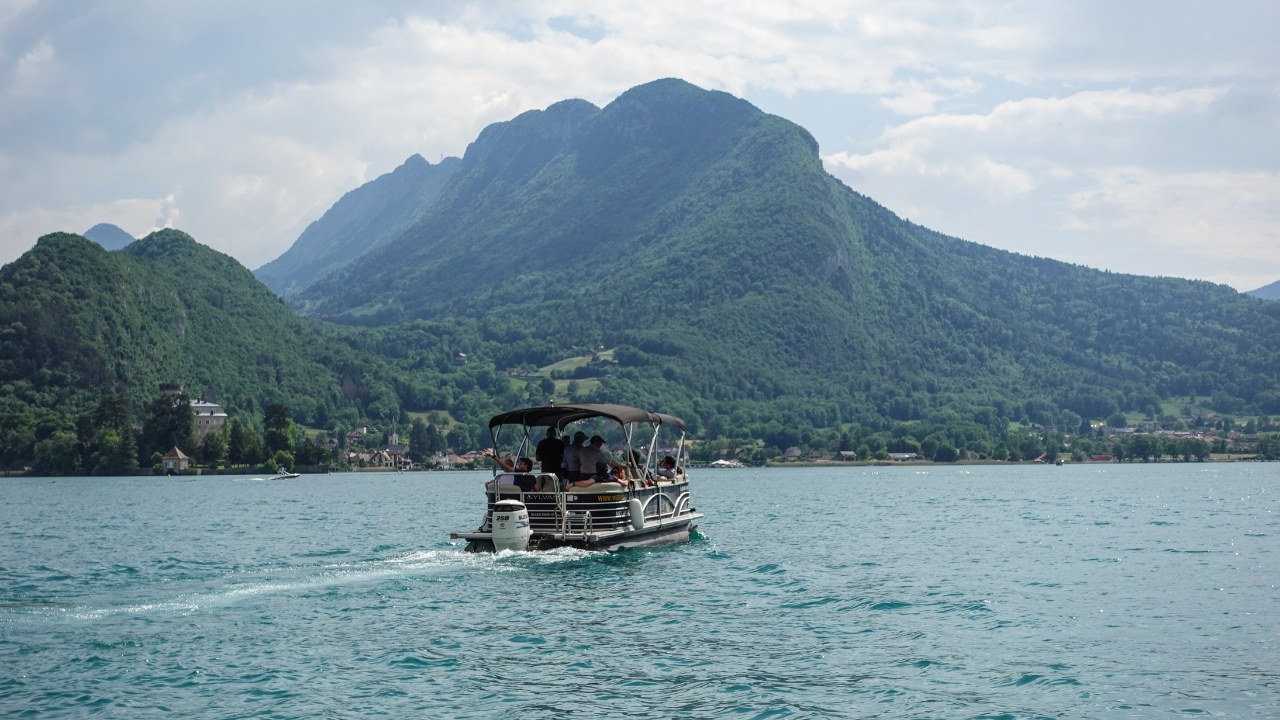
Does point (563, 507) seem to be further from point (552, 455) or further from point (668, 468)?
point (668, 468)

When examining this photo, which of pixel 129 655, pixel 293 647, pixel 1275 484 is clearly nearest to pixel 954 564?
pixel 293 647

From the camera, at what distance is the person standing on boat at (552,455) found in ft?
129

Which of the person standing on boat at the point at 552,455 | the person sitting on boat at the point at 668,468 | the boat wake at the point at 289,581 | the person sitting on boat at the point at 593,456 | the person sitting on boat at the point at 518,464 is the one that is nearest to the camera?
the boat wake at the point at 289,581

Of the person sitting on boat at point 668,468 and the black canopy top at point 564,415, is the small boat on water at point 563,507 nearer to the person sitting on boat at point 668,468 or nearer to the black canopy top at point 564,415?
the black canopy top at point 564,415

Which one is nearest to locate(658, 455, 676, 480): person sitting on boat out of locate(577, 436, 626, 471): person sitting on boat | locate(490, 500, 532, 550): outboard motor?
locate(577, 436, 626, 471): person sitting on boat

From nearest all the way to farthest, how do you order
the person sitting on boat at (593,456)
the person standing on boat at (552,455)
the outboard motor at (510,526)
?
the outboard motor at (510,526) → the person standing on boat at (552,455) → the person sitting on boat at (593,456)

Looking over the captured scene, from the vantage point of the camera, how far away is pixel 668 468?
46312 mm

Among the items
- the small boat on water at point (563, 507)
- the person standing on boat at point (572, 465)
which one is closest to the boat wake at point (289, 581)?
the small boat on water at point (563, 507)

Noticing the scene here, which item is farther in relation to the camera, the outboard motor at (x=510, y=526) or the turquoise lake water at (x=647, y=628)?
the outboard motor at (x=510, y=526)

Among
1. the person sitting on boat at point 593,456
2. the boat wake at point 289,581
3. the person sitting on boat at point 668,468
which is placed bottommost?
the boat wake at point 289,581

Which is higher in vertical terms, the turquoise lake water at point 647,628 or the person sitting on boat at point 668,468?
the person sitting on boat at point 668,468

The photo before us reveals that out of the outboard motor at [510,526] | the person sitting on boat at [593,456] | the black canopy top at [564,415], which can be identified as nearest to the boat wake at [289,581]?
the outboard motor at [510,526]

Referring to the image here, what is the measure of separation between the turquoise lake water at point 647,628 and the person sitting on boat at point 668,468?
272cm

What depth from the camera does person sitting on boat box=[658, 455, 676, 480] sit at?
4559 cm
